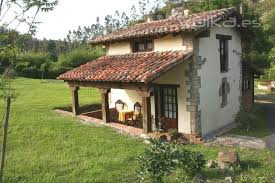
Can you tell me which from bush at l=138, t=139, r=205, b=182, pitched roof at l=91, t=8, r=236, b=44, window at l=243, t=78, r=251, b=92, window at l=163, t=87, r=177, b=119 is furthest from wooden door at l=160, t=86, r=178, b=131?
window at l=243, t=78, r=251, b=92

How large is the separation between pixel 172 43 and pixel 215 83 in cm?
277

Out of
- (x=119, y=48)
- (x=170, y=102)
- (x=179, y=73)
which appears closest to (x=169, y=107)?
(x=170, y=102)

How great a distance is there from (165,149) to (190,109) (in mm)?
6267

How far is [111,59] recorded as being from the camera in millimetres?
17641

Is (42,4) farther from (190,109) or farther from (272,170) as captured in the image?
(190,109)

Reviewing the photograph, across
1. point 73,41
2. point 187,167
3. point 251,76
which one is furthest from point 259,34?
point 73,41

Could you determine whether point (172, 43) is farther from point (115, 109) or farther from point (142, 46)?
point (115, 109)

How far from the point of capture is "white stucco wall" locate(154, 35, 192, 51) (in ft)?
45.9

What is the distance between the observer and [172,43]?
1467cm

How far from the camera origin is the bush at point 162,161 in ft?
25.0

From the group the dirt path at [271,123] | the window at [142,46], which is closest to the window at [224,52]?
the window at [142,46]

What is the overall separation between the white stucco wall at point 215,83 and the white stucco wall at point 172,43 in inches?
26.2

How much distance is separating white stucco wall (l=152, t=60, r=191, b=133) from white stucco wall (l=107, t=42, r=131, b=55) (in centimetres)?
351

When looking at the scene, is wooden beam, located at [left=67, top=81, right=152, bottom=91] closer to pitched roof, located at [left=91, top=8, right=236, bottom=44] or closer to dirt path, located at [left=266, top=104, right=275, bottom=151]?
pitched roof, located at [left=91, top=8, right=236, bottom=44]
